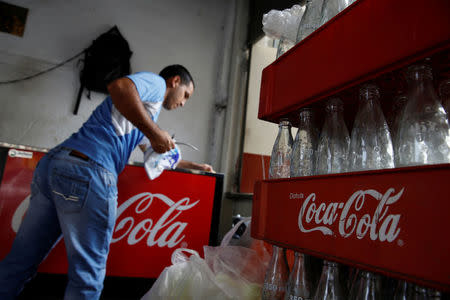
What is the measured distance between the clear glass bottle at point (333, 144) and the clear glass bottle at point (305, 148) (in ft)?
0.09

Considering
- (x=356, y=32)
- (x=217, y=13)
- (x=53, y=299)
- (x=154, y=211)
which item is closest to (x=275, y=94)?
(x=356, y=32)

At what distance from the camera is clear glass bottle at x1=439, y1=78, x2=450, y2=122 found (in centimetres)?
54

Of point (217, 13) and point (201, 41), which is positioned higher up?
point (217, 13)

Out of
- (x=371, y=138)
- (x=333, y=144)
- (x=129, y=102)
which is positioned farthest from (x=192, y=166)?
(x=371, y=138)

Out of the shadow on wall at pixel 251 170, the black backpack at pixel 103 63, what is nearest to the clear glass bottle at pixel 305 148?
the shadow on wall at pixel 251 170

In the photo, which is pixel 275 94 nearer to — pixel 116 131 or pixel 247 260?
pixel 247 260

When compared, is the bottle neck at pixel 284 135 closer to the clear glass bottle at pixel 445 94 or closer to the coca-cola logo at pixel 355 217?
the coca-cola logo at pixel 355 217

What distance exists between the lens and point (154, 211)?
66.7 inches

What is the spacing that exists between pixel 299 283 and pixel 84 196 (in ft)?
2.56

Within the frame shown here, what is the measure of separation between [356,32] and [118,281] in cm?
164

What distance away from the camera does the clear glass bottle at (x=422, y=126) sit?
19.0 inches

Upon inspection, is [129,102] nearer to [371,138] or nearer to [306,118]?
[306,118]

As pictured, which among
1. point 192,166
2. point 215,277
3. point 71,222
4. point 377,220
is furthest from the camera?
point 192,166

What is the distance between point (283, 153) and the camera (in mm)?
833
